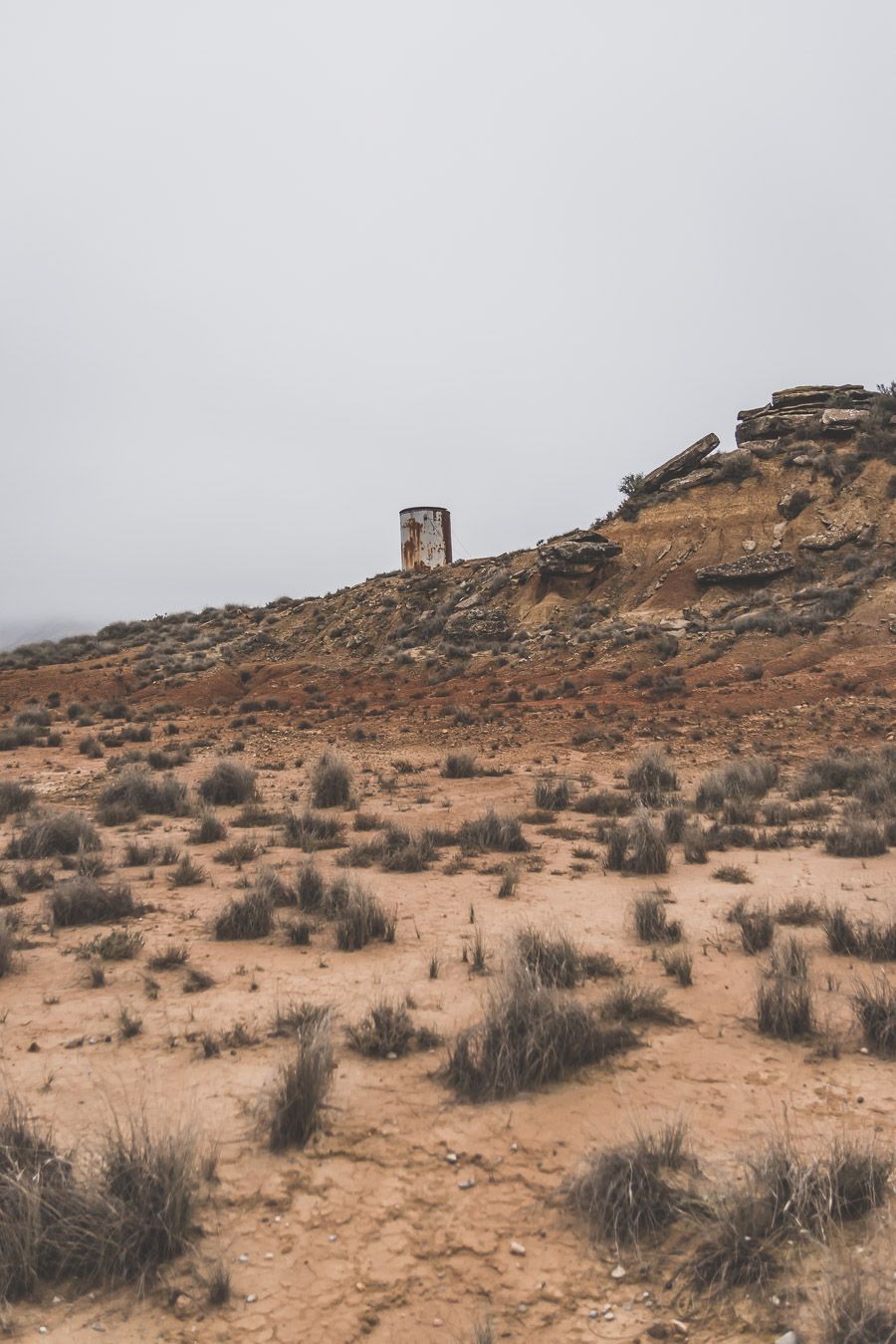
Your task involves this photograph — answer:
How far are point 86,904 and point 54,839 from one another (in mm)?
2951

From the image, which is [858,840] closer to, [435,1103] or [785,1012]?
[785,1012]

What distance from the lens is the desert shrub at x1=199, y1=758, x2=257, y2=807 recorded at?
13.2 m

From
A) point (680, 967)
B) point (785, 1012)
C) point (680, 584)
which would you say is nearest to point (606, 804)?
point (680, 967)

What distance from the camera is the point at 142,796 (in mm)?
12773

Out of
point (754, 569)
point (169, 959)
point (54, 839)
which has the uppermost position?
point (754, 569)

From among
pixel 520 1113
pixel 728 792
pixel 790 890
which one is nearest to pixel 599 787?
pixel 728 792

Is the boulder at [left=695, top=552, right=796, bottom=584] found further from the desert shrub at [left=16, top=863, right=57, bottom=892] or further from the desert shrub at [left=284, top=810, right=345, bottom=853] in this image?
the desert shrub at [left=16, top=863, right=57, bottom=892]

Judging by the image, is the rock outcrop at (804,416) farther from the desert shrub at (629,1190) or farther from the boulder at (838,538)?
the desert shrub at (629,1190)

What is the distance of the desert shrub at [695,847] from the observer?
30.4 ft

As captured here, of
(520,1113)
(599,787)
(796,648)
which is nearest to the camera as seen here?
(520,1113)

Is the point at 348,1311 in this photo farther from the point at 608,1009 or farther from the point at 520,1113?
the point at 608,1009

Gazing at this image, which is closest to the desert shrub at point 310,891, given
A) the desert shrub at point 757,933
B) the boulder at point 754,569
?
the desert shrub at point 757,933

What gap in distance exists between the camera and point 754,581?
1107 inches

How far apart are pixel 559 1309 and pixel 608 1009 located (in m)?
2.27
